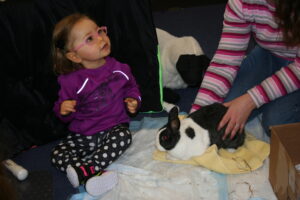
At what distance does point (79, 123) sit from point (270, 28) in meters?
0.80

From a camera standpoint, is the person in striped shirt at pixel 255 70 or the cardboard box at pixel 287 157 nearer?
the cardboard box at pixel 287 157

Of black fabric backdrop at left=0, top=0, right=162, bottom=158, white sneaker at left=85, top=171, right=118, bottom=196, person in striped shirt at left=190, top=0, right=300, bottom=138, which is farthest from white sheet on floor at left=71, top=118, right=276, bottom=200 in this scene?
black fabric backdrop at left=0, top=0, right=162, bottom=158

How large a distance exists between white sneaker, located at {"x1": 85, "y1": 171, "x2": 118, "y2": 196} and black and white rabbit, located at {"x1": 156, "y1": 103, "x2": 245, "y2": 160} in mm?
202

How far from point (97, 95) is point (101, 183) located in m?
0.34

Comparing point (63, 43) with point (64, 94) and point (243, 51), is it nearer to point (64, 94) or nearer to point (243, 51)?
point (64, 94)

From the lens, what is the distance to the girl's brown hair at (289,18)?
120 cm

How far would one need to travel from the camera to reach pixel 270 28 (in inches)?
57.1

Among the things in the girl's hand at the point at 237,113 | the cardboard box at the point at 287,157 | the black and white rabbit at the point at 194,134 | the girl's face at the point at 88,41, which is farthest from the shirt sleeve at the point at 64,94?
the cardboard box at the point at 287,157

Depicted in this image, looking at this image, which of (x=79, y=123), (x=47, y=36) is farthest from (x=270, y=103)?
(x=47, y=36)

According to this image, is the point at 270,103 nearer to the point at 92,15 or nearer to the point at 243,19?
the point at 243,19

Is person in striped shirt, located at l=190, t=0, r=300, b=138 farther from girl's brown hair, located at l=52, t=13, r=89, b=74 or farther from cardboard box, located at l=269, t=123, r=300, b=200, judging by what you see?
girl's brown hair, located at l=52, t=13, r=89, b=74

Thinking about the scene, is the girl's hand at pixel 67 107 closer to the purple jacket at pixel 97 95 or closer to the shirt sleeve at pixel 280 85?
the purple jacket at pixel 97 95

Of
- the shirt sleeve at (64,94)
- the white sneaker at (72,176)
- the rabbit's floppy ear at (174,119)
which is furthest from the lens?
the shirt sleeve at (64,94)

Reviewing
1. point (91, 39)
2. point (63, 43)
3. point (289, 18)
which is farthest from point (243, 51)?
point (63, 43)
